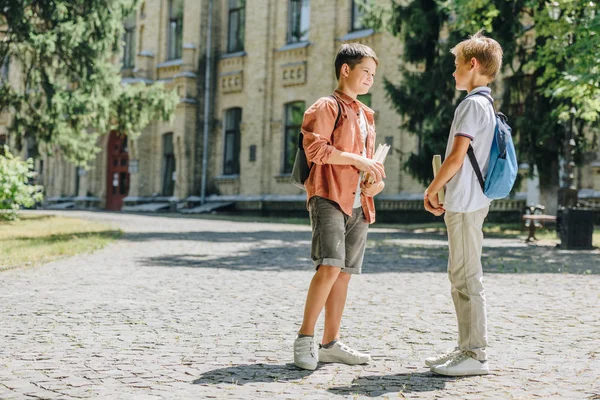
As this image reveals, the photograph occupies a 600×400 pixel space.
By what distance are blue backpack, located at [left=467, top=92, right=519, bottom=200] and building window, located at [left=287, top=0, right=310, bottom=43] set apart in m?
24.5

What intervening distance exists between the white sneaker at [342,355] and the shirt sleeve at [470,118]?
1.39 m

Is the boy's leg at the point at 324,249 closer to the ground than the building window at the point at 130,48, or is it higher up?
closer to the ground

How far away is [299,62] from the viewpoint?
90.3ft

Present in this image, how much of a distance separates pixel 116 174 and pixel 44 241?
22.2 metres

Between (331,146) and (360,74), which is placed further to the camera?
(360,74)

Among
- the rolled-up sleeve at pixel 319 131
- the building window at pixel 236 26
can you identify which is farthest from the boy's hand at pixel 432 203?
the building window at pixel 236 26

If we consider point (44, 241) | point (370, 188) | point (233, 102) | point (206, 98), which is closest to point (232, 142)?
point (233, 102)

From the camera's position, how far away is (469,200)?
4.11m

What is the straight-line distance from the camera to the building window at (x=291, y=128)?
28016mm

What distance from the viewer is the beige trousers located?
4.12m

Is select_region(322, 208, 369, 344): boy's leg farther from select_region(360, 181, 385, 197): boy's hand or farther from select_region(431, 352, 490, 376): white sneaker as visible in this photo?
select_region(431, 352, 490, 376): white sneaker

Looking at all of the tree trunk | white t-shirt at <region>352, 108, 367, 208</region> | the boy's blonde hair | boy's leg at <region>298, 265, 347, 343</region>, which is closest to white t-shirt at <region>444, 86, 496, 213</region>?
the boy's blonde hair

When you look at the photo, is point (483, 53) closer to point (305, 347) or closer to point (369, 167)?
point (369, 167)

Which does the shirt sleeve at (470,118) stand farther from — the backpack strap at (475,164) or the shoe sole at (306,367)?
the shoe sole at (306,367)
